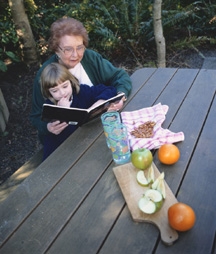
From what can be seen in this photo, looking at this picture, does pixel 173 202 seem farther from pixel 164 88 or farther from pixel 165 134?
pixel 164 88

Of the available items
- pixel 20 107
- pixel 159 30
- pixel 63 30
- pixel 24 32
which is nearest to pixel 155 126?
pixel 63 30

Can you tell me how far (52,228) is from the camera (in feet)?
3.60

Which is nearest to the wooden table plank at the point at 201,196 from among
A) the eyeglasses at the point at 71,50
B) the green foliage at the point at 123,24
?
the eyeglasses at the point at 71,50

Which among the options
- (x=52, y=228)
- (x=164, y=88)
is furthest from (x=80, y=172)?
(x=164, y=88)

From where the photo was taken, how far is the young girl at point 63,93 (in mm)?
1788

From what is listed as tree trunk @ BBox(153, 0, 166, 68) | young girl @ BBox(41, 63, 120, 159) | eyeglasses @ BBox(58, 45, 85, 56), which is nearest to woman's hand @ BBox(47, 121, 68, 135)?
young girl @ BBox(41, 63, 120, 159)

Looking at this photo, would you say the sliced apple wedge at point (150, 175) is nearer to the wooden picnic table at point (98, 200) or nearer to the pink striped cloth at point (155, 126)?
the wooden picnic table at point (98, 200)

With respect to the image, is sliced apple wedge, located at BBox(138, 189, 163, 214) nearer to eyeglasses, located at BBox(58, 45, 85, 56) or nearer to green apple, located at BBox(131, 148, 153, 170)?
green apple, located at BBox(131, 148, 153, 170)

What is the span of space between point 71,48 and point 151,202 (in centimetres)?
128

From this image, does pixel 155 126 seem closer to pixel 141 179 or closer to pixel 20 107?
pixel 141 179

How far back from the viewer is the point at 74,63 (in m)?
2.01

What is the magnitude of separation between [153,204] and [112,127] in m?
0.45

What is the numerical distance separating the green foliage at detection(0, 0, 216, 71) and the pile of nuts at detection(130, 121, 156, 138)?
2940mm

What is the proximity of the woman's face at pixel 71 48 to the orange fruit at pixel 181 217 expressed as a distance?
1.32 meters
